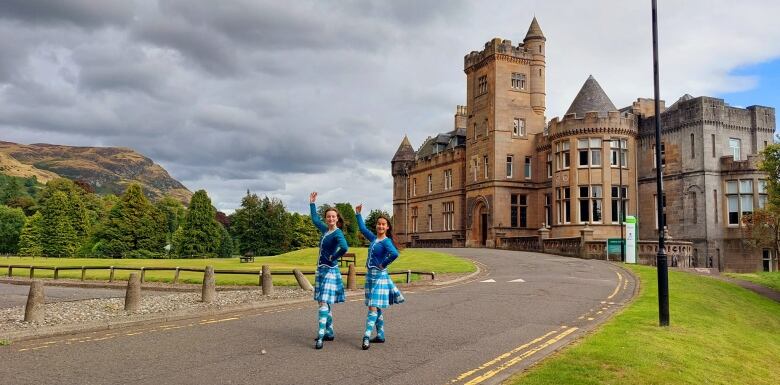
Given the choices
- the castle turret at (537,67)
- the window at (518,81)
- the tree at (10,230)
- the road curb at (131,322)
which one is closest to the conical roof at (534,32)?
the castle turret at (537,67)

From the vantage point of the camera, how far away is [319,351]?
9.70 meters

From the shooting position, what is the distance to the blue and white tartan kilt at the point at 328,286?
9.87 metres

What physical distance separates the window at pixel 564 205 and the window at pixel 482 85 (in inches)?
509

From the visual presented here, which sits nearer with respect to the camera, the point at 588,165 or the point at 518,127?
the point at 588,165

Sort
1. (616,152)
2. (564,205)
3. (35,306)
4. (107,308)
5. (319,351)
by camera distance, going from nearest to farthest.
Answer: (319,351), (35,306), (107,308), (616,152), (564,205)

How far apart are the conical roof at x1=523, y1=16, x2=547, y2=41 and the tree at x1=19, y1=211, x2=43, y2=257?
63.3 m

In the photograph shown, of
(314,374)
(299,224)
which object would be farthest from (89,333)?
(299,224)

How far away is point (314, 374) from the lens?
8133 millimetres

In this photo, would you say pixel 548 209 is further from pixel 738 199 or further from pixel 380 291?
pixel 380 291

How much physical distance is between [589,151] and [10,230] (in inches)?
3389

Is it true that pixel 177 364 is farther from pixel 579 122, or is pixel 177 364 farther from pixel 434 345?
pixel 579 122

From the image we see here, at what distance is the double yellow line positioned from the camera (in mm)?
8023

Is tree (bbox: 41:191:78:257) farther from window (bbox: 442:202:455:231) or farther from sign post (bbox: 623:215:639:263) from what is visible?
sign post (bbox: 623:215:639:263)

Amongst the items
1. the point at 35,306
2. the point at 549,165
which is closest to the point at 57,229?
the point at 549,165
